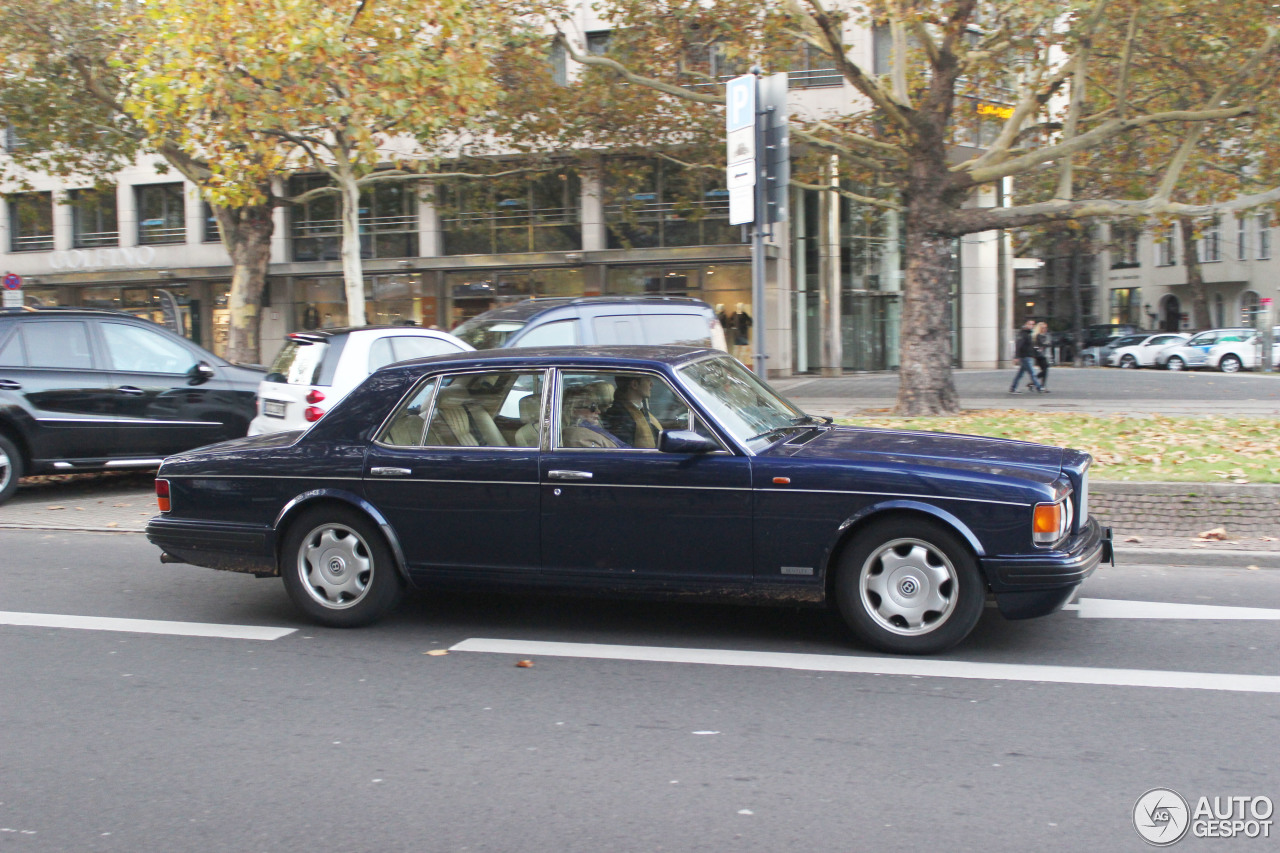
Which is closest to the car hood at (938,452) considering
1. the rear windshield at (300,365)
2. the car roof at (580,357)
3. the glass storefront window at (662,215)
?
the car roof at (580,357)

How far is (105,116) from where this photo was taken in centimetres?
2347

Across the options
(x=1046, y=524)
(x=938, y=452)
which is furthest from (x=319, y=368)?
(x=1046, y=524)

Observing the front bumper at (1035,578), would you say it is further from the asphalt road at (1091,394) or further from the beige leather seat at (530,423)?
the asphalt road at (1091,394)

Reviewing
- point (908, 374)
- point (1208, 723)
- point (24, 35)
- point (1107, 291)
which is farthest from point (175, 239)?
point (1107, 291)

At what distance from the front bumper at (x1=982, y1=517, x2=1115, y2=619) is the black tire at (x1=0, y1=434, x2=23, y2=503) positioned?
9577 millimetres

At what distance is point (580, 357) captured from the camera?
6004mm

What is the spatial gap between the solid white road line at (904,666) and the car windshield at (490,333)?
666 cm

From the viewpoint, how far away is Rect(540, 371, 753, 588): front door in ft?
18.2

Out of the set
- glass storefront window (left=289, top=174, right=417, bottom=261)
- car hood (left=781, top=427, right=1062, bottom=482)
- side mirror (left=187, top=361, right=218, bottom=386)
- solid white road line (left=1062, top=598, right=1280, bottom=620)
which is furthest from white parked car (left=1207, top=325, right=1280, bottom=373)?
car hood (left=781, top=427, right=1062, bottom=482)

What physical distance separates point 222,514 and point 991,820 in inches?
175

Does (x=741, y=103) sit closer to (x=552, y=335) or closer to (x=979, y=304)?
(x=552, y=335)

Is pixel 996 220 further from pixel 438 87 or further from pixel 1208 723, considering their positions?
pixel 1208 723

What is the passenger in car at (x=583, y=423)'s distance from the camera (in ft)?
19.1

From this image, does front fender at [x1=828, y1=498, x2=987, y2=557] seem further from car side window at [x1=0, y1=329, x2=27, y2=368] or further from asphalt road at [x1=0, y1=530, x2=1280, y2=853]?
car side window at [x1=0, y1=329, x2=27, y2=368]
